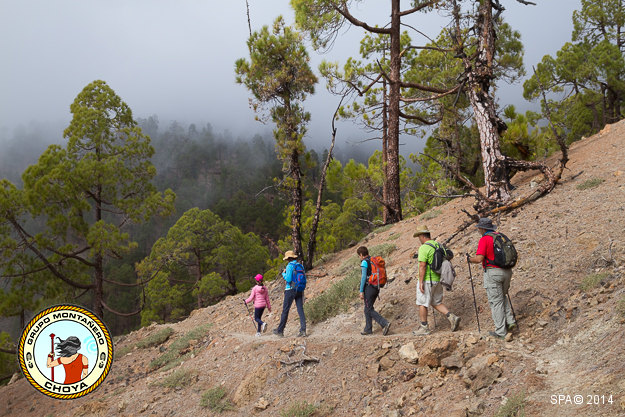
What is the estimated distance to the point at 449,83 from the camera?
58.5 feet

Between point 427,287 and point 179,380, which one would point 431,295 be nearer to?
point 427,287

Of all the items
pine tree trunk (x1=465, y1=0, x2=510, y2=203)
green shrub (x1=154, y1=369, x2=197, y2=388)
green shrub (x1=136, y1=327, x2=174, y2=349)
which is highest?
pine tree trunk (x1=465, y1=0, x2=510, y2=203)

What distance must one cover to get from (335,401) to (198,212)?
27305mm

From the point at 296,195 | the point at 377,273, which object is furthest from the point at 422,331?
the point at 296,195

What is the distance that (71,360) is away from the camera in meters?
8.80

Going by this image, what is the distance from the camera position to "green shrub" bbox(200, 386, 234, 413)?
6816 millimetres

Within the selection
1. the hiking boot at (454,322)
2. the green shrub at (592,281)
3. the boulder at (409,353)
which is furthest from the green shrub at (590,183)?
the boulder at (409,353)

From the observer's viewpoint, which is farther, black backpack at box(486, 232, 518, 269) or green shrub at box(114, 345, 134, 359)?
green shrub at box(114, 345, 134, 359)

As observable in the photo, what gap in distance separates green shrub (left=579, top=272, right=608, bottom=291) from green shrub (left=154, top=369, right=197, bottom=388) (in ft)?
23.5

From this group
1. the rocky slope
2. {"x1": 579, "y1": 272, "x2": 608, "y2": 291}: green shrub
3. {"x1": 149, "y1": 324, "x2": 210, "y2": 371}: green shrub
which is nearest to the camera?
the rocky slope

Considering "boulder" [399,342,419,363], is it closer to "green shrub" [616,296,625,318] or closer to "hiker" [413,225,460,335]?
"hiker" [413,225,460,335]

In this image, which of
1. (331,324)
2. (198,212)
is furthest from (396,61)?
(198,212)

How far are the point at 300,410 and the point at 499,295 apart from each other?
323cm

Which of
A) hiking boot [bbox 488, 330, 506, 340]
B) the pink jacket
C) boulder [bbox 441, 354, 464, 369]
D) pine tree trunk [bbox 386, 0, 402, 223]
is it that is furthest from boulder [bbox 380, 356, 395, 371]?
pine tree trunk [bbox 386, 0, 402, 223]
